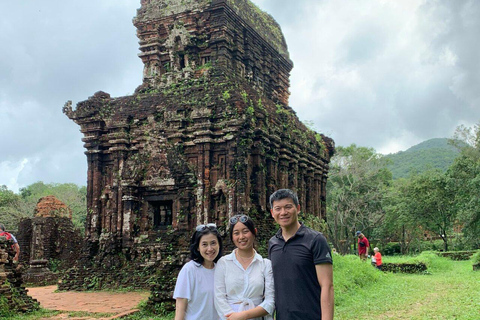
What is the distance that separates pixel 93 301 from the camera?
33.9ft

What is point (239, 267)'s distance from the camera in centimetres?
371

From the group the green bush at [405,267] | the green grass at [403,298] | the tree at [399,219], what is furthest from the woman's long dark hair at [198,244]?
the tree at [399,219]

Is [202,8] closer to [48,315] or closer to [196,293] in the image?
[48,315]

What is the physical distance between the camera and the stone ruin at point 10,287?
347 inches

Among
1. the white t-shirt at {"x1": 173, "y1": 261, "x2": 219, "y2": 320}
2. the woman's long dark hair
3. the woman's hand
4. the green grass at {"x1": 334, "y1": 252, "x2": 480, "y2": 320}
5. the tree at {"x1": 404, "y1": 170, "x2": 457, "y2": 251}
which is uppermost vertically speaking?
the tree at {"x1": 404, "y1": 170, "x2": 457, "y2": 251}

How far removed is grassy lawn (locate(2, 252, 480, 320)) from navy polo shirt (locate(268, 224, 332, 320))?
203 inches

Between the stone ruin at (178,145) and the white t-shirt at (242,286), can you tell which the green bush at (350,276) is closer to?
the stone ruin at (178,145)

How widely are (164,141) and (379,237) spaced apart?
89.0 ft

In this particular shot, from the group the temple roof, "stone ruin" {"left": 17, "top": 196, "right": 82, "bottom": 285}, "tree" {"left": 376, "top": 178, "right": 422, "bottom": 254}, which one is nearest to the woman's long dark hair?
the temple roof

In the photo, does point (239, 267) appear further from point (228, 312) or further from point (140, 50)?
point (140, 50)

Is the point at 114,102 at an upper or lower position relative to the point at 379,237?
upper

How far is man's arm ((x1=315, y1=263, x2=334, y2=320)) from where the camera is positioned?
133 inches

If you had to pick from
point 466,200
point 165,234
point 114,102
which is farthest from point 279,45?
point 466,200

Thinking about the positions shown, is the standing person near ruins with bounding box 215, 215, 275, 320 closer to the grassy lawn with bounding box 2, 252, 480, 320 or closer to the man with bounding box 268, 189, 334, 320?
the man with bounding box 268, 189, 334, 320
